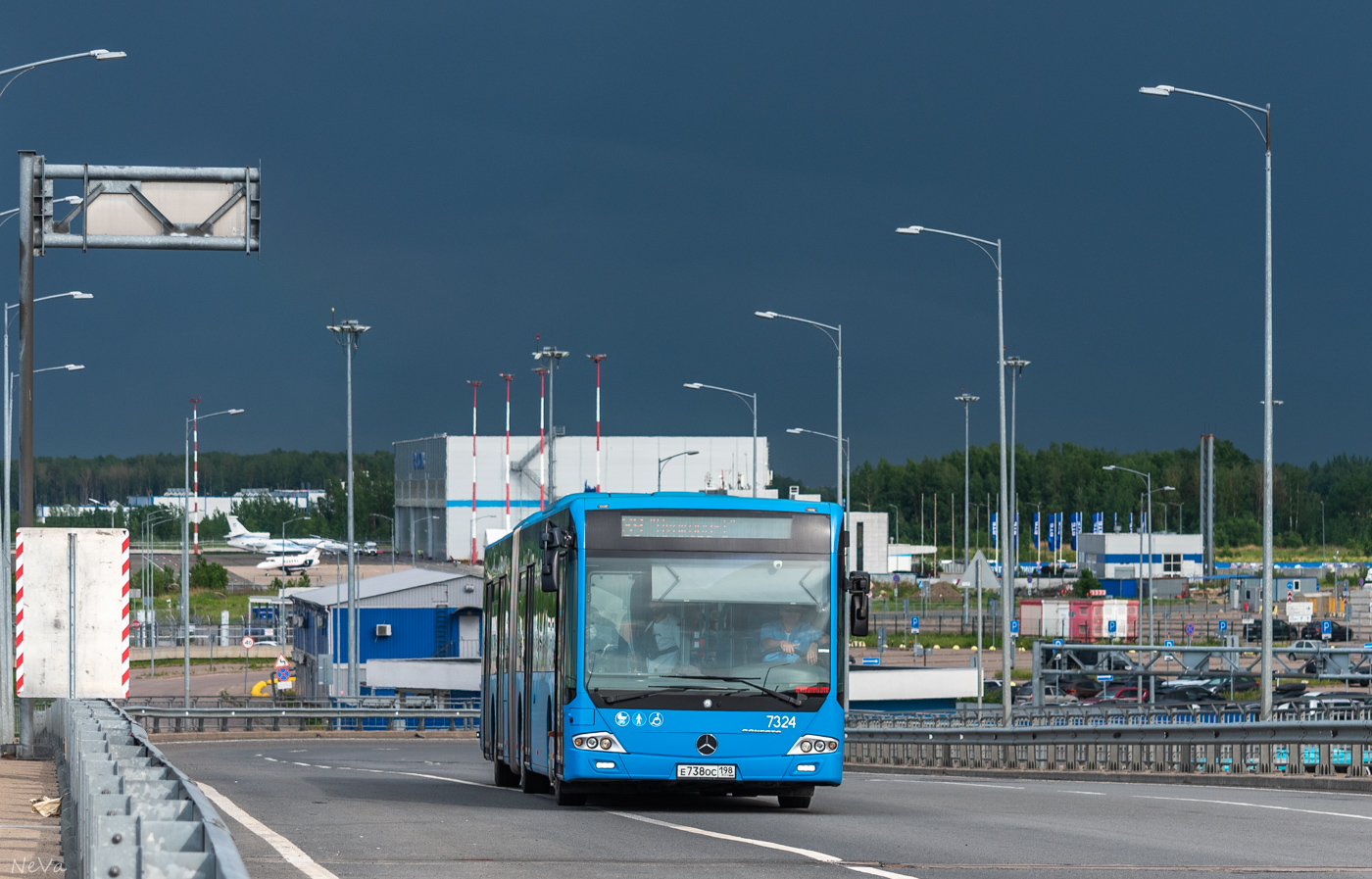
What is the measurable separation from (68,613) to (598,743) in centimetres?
488

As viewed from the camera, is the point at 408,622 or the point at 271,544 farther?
the point at 271,544

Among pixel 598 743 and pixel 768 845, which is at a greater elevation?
pixel 598 743

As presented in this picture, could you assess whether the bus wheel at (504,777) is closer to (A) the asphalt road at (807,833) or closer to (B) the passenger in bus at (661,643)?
(A) the asphalt road at (807,833)

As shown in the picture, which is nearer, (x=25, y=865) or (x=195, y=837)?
(x=195, y=837)

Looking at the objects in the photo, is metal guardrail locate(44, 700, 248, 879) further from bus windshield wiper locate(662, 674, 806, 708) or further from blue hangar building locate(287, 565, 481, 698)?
blue hangar building locate(287, 565, 481, 698)

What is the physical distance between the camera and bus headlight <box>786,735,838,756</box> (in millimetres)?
15211

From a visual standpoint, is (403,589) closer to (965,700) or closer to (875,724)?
(965,700)

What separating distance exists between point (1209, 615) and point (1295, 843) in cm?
8282

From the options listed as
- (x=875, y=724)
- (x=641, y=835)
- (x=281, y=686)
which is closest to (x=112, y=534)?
(x=641, y=835)

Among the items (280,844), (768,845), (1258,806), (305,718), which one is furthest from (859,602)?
(305,718)

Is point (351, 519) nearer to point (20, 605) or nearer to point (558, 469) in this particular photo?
point (20, 605)

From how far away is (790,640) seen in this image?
15.4 metres

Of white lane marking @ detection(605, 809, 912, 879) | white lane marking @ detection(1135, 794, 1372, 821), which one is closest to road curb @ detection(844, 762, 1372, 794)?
white lane marking @ detection(1135, 794, 1372, 821)

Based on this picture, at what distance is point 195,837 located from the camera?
5945 mm
